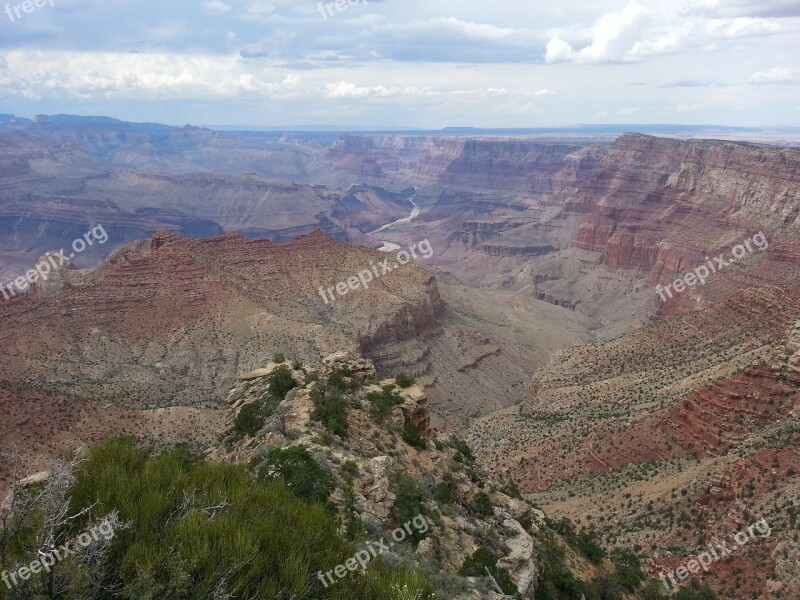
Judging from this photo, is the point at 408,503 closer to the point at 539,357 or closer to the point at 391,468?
the point at 391,468

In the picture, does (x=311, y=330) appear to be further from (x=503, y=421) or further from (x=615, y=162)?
(x=615, y=162)

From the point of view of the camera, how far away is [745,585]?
79.9 ft

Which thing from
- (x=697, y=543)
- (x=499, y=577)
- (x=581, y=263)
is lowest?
(x=581, y=263)

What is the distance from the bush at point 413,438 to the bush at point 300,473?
6.88 metres

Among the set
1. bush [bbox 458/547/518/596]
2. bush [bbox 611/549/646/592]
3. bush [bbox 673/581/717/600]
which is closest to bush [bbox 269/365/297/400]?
bush [bbox 458/547/518/596]

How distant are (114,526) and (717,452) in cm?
3697

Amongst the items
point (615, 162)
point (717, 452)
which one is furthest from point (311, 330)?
point (615, 162)

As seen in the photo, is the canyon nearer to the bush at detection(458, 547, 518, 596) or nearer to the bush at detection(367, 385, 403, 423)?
the bush at detection(458, 547, 518, 596)

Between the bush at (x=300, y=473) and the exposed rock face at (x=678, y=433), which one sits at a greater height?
the bush at (x=300, y=473)

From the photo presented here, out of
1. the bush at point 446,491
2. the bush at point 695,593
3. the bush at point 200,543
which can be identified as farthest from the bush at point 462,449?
the bush at point 200,543

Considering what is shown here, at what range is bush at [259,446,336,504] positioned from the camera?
1594cm

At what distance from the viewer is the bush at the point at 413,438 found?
24531mm

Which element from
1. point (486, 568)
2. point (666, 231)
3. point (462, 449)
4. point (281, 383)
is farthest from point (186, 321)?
point (666, 231)

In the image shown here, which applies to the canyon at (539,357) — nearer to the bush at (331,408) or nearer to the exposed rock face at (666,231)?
the exposed rock face at (666,231)
